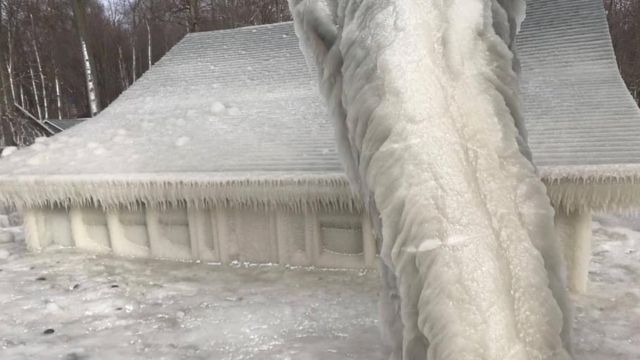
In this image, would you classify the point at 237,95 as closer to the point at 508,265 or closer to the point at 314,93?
the point at 314,93

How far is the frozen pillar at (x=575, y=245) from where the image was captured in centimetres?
366

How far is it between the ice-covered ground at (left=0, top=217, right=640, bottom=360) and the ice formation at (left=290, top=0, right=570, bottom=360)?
4.83 ft

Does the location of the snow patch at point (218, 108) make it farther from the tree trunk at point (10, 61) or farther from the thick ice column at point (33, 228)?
the tree trunk at point (10, 61)

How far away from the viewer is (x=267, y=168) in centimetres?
407

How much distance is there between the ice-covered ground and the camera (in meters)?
3.01

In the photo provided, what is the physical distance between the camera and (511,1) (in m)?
1.92

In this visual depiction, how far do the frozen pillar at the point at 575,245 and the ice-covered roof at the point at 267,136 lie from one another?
377mm

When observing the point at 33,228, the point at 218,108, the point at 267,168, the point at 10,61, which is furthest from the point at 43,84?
the point at 267,168

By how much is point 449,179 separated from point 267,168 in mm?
2652

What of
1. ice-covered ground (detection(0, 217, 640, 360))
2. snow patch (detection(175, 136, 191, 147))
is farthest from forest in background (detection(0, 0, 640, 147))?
ice-covered ground (detection(0, 217, 640, 360))

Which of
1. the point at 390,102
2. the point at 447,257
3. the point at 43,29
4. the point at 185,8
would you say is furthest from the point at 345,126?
the point at 43,29

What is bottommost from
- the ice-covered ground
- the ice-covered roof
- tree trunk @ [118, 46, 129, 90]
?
the ice-covered ground

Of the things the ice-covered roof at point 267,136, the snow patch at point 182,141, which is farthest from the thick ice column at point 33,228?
the snow patch at point 182,141

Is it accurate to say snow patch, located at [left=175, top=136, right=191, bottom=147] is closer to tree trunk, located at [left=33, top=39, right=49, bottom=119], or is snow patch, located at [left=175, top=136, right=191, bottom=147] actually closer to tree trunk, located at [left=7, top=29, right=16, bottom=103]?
tree trunk, located at [left=7, top=29, right=16, bottom=103]
